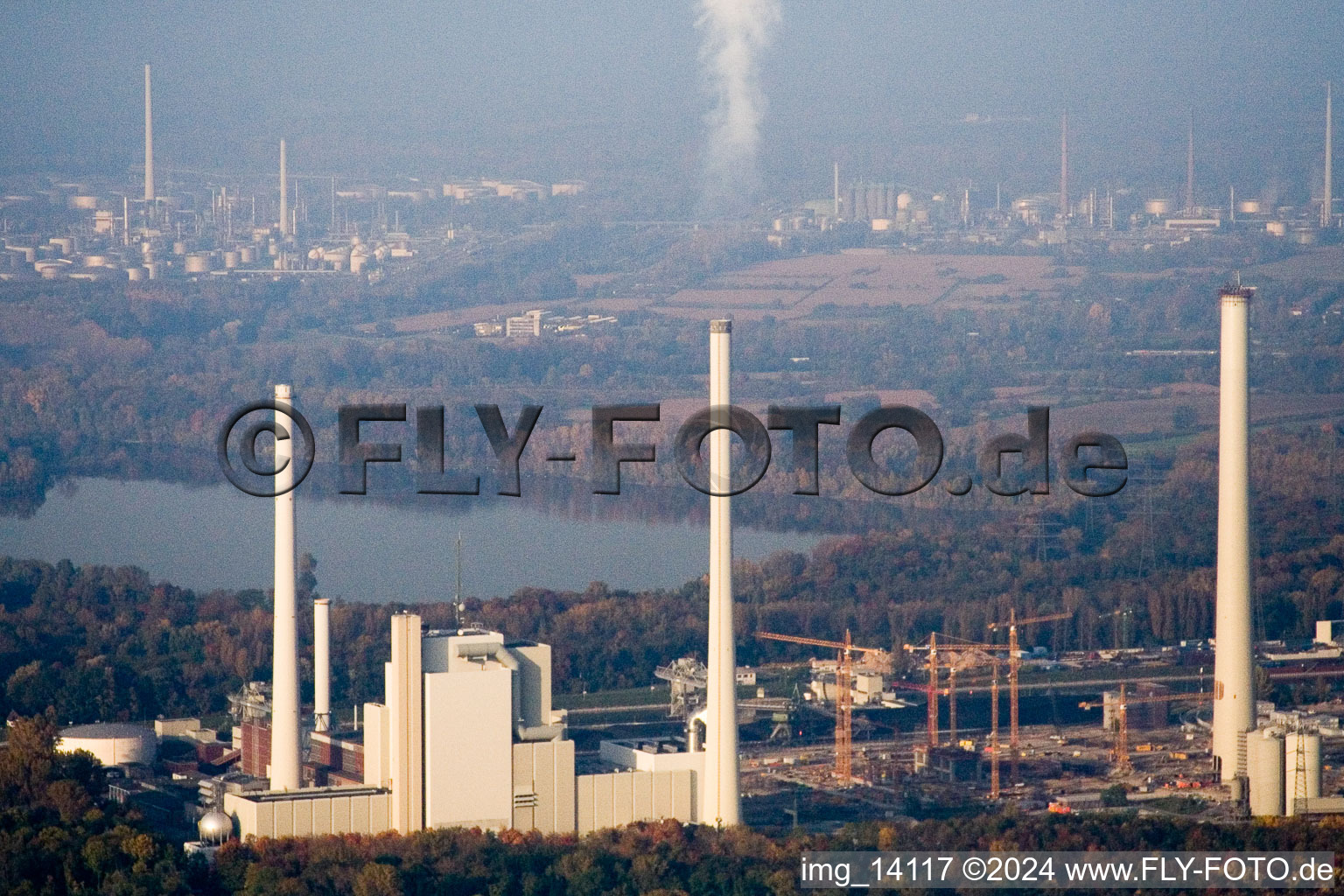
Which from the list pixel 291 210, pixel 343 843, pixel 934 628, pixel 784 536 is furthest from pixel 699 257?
pixel 343 843

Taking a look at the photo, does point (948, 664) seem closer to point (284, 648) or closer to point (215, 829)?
point (284, 648)

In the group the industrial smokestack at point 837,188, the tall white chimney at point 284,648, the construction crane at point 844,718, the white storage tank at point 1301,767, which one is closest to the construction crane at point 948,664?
the construction crane at point 844,718

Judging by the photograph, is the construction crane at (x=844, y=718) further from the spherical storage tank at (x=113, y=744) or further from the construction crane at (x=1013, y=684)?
the spherical storage tank at (x=113, y=744)

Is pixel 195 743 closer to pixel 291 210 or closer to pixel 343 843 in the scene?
pixel 343 843

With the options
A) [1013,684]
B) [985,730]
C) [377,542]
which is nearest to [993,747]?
[1013,684]

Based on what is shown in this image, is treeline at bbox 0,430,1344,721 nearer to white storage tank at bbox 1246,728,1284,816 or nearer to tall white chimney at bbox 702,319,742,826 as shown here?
tall white chimney at bbox 702,319,742,826

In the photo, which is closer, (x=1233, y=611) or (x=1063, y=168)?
(x=1233, y=611)

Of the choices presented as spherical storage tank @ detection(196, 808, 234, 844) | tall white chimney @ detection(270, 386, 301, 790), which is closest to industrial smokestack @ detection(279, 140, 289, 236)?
tall white chimney @ detection(270, 386, 301, 790)
